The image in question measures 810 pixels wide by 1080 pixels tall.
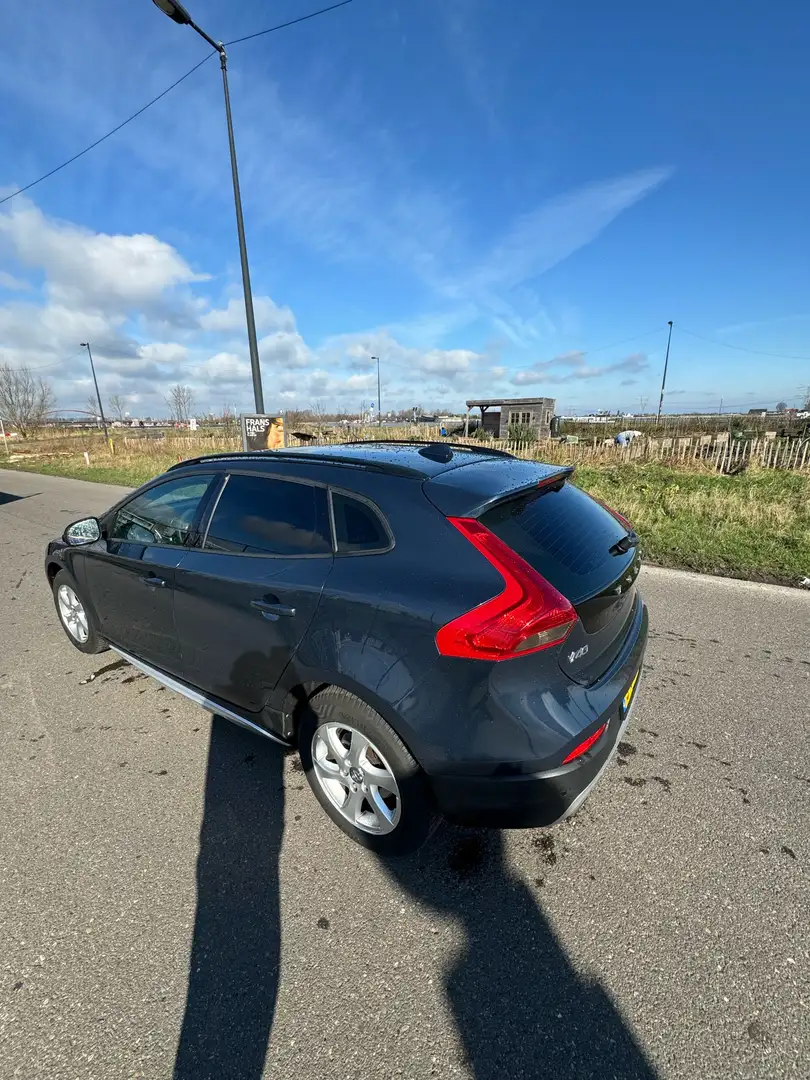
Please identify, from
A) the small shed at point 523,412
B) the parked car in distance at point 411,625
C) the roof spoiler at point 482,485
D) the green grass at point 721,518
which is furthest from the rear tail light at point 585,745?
the small shed at point 523,412

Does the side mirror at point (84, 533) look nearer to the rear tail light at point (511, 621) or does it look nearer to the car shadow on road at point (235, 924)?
the car shadow on road at point (235, 924)

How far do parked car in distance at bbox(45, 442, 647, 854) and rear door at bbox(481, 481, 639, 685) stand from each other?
1 centimetres

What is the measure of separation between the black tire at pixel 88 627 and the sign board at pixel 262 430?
5881 millimetres

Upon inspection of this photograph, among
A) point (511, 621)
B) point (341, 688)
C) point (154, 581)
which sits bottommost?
point (341, 688)

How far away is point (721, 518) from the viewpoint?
300 inches

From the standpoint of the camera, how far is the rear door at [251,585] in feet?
7.27

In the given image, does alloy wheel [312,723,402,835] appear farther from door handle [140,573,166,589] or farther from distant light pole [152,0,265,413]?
distant light pole [152,0,265,413]

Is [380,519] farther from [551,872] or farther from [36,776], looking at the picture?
[36,776]

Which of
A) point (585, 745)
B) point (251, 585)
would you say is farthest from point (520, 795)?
point (251, 585)

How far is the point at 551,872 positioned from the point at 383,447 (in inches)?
90.8

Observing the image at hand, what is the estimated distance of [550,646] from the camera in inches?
70.6

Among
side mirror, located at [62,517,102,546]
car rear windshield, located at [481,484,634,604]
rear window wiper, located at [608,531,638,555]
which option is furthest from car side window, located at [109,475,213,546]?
rear window wiper, located at [608,531,638,555]

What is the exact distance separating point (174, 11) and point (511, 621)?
10.9 metres

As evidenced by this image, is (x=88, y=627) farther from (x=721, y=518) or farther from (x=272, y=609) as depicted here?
(x=721, y=518)
